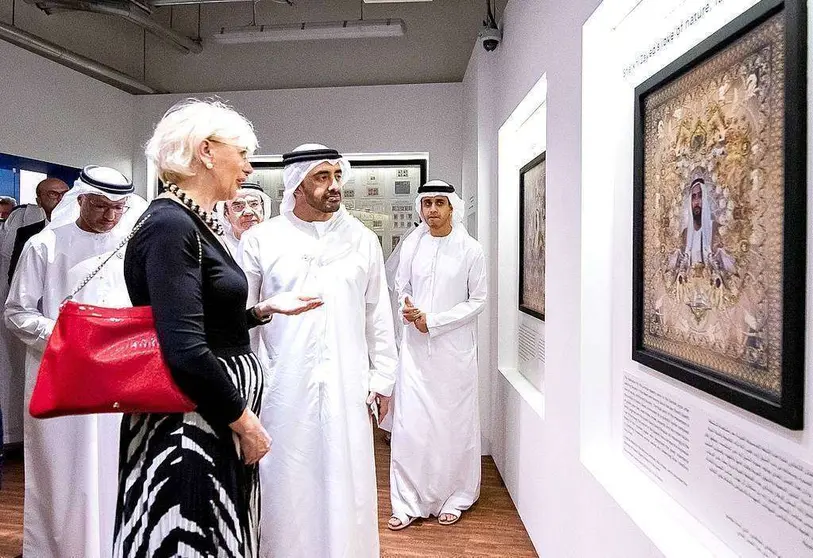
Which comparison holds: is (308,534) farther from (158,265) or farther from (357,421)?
(158,265)

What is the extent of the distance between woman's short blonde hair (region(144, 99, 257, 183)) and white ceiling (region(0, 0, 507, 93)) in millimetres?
5243

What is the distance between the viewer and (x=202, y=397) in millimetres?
1534

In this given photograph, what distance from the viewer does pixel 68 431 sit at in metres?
2.96

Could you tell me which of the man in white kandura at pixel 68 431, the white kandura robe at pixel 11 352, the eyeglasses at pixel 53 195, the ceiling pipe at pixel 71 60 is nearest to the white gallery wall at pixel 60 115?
the ceiling pipe at pixel 71 60

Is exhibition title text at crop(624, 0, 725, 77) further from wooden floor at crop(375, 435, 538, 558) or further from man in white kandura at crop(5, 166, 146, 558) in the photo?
wooden floor at crop(375, 435, 538, 558)

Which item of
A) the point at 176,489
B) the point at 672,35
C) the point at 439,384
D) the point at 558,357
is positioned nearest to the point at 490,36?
the point at 439,384

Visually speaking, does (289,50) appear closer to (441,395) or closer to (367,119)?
(367,119)

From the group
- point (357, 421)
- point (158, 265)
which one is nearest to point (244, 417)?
point (158, 265)

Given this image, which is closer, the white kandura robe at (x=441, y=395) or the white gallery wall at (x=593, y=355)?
the white gallery wall at (x=593, y=355)

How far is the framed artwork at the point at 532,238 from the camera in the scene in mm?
3807

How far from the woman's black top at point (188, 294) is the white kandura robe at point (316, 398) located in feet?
2.47

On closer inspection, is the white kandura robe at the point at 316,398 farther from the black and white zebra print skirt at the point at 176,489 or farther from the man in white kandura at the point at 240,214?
the man in white kandura at the point at 240,214

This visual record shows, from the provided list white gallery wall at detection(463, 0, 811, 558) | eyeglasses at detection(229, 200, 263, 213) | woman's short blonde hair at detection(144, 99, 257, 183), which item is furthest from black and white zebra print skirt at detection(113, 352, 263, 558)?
eyeglasses at detection(229, 200, 263, 213)

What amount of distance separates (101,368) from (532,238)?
3.02m
